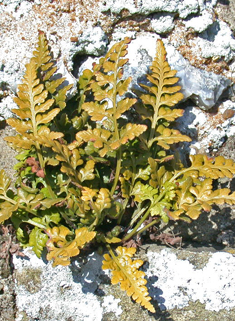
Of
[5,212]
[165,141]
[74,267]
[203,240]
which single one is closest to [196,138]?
[165,141]

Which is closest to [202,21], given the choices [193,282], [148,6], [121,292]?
[148,6]

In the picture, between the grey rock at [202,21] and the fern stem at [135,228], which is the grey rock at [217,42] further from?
the fern stem at [135,228]

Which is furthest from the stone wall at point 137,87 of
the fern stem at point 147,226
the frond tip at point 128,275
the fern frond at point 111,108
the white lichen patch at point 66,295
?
the fern frond at point 111,108

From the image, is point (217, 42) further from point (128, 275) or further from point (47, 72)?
point (128, 275)

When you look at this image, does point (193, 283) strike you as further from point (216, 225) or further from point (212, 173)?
point (212, 173)

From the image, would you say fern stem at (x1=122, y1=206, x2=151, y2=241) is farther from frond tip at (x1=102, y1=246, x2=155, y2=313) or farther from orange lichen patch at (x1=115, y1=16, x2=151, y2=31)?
orange lichen patch at (x1=115, y1=16, x2=151, y2=31)

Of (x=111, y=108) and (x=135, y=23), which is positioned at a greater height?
(x=135, y=23)
